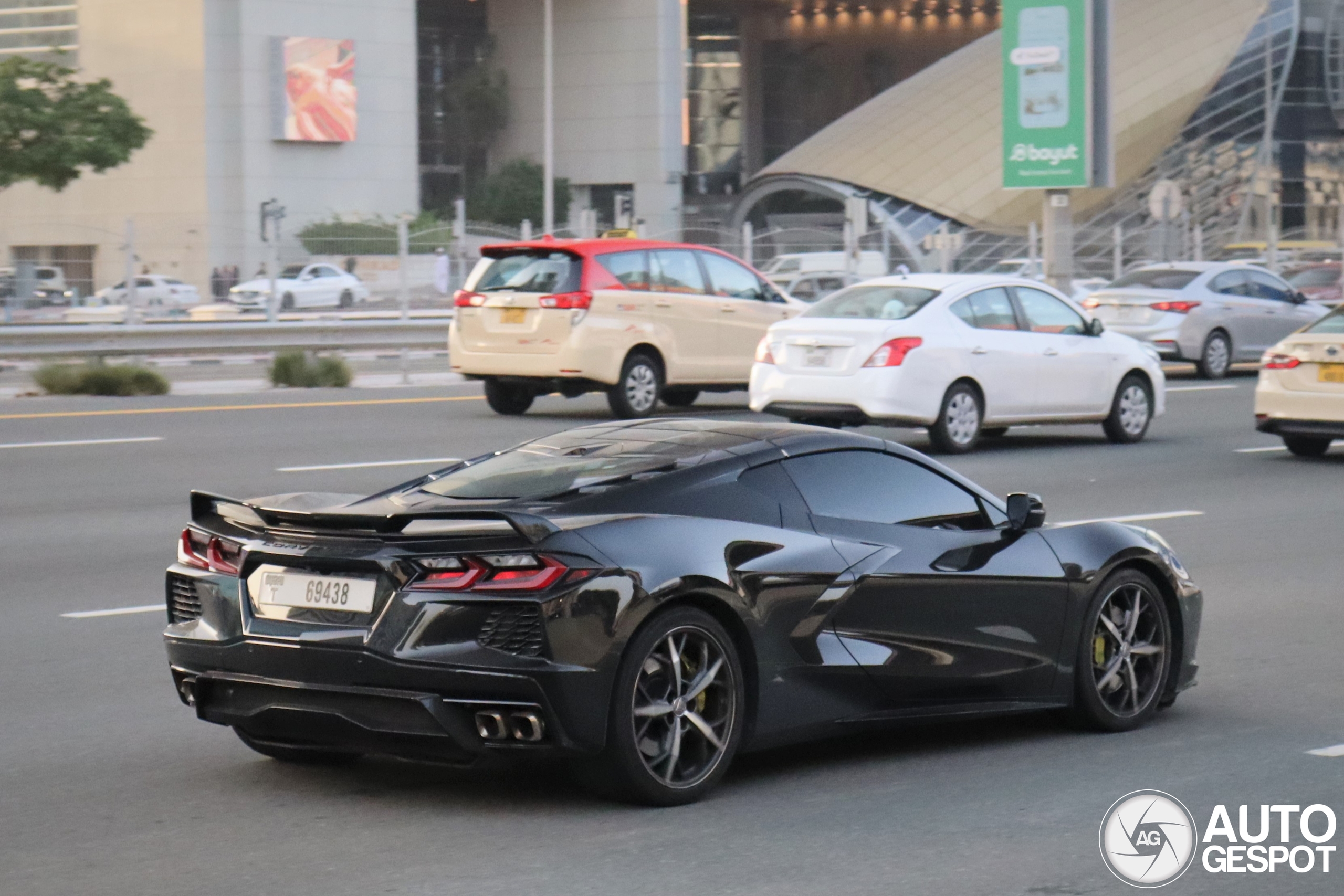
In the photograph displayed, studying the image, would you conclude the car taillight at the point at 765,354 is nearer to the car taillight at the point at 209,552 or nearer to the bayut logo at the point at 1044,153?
the car taillight at the point at 209,552

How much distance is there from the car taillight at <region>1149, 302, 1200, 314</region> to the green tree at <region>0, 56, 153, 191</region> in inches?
953

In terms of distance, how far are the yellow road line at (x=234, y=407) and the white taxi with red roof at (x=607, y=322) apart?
5.83 ft

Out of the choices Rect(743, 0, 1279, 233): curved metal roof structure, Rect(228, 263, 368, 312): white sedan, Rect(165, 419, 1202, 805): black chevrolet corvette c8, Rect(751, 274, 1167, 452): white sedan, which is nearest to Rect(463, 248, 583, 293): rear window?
Rect(751, 274, 1167, 452): white sedan

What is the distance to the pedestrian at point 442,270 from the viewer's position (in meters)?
30.5

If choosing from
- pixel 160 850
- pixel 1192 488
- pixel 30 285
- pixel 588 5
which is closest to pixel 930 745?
pixel 160 850

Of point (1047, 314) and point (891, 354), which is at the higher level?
point (1047, 314)

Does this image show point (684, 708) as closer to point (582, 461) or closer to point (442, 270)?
point (582, 461)

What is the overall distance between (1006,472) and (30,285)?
46.3 ft

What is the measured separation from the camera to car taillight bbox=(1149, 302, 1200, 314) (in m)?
27.0

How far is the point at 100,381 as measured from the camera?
2266 cm

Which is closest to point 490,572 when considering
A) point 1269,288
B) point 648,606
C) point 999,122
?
point 648,606

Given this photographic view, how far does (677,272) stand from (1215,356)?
33.0ft

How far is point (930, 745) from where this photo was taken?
274 inches

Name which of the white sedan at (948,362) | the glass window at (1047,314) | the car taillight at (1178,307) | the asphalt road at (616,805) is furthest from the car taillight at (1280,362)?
the car taillight at (1178,307)
